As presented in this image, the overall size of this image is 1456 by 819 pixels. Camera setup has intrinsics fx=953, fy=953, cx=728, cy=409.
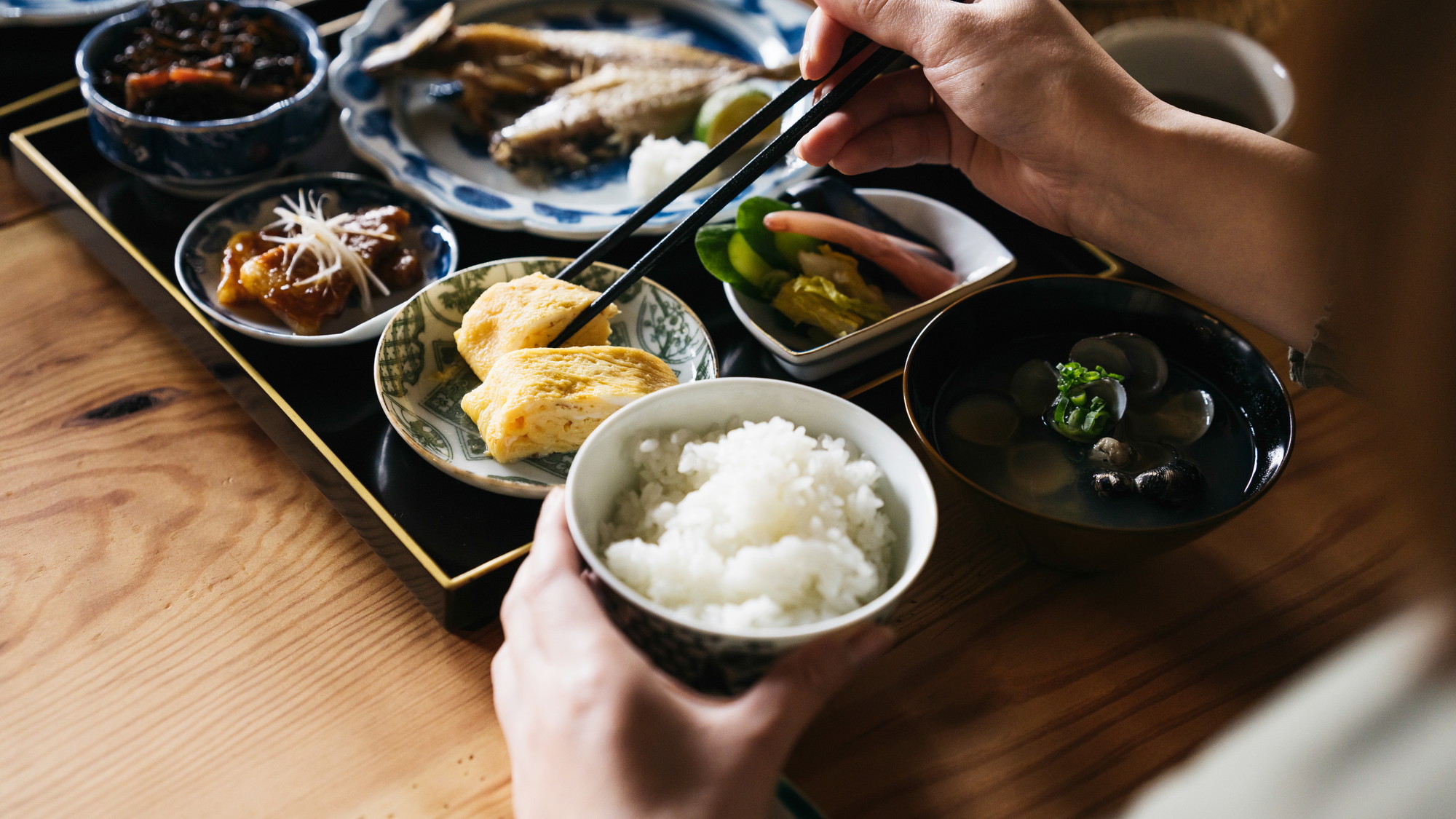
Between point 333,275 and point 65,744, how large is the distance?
2.27ft

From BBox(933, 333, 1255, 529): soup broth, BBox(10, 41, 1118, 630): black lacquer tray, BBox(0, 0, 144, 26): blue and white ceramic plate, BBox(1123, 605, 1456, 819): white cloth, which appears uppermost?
BBox(1123, 605, 1456, 819): white cloth

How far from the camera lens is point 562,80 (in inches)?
81.2

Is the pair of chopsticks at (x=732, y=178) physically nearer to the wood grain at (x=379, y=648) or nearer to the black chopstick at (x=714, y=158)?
the black chopstick at (x=714, y=158)

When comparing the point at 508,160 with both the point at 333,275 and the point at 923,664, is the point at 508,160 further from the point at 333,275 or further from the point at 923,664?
the point at 923,664

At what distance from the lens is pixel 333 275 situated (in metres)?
1.40

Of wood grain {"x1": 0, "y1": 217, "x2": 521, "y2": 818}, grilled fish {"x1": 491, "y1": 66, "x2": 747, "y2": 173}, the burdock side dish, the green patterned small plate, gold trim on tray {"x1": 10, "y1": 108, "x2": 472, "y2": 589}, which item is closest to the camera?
wood grain {"x1": 0, "y1": 217, "x2": 521, "y2": 818}

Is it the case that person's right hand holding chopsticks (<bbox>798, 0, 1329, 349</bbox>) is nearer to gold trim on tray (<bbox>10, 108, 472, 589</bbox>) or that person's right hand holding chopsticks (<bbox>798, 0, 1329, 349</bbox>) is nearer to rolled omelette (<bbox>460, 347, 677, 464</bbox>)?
rolled omelette (<bbox>460, 347, 677, 464</bbox>)

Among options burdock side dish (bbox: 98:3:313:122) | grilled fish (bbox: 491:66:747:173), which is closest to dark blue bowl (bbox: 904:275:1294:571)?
grilled fish (bbox: 491:66:747:173)

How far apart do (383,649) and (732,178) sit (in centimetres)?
73

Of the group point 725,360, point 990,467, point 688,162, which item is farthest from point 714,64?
point 990,467

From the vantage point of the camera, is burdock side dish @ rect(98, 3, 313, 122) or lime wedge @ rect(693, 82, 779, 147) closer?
burdock side dish @ rect(98, 3, 313, 122)

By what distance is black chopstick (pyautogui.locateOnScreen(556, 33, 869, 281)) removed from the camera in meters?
1.28

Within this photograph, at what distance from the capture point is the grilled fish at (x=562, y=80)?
187 centimetres

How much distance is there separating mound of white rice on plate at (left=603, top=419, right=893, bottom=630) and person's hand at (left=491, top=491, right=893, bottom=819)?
59 mm
